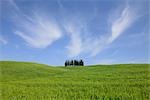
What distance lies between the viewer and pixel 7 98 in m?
14.5

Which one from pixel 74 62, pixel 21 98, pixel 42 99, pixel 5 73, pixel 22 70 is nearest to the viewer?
pixel 42 99

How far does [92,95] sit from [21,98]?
393 centimetres

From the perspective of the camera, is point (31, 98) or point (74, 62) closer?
point (31, 98)

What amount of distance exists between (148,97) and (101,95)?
2523 millimetres

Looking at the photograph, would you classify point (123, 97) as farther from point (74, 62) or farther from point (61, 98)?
point (74, 62)

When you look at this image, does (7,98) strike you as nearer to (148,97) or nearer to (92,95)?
(92,95)

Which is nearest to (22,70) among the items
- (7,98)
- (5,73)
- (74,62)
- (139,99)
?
(5,73)

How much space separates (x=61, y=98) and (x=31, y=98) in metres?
1.63

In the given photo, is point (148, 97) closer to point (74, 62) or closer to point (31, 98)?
point (31, 98)

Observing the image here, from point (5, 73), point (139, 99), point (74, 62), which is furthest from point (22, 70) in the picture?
point (74, 62)

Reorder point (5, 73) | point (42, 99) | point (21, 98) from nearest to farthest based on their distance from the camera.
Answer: point (42, 99) → point (21, 98) → point (5, 73)

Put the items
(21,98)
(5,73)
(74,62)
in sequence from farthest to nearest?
(74,62)
(5,73)
(21,98)

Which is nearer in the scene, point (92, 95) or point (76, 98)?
point (76, 98)

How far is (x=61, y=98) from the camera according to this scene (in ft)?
45.9
